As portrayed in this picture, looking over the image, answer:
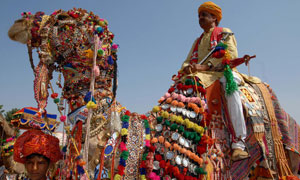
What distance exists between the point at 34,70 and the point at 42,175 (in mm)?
1290

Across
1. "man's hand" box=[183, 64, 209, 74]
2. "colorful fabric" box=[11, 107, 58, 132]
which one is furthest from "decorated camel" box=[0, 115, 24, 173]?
"man's hand" box=[183, 64, 209, 74]

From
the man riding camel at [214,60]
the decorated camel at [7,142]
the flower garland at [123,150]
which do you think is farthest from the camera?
the decorated camel at [7,142]

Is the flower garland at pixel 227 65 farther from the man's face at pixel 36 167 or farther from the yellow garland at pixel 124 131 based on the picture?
the man's face at pixel 36 167

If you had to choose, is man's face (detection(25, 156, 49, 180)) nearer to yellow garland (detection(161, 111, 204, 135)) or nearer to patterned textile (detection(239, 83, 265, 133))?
yellow garland (detection(161, 111, 204, 135))

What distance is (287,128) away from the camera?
4508 millimetres

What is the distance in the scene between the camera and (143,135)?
128 inches

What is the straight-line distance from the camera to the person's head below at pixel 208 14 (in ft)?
16.1

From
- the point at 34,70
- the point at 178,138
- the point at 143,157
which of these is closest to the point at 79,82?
the point at 34,70

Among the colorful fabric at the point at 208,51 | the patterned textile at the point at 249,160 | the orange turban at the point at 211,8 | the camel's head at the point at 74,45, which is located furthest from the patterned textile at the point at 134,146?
the orange turban at the point at 211,8

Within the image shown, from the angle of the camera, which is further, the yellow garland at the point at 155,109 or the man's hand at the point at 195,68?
the man's hand at the point at 195,68

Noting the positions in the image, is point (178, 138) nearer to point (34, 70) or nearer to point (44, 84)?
point (44, 84)

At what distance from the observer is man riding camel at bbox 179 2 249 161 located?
3791 mm

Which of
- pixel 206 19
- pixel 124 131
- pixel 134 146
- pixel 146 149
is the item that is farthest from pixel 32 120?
pixel 206 19

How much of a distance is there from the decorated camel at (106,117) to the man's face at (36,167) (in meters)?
0.29
